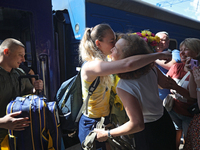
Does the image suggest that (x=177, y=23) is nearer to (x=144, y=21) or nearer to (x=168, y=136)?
(x=144, y=21)

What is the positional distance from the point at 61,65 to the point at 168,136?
10.1 ft

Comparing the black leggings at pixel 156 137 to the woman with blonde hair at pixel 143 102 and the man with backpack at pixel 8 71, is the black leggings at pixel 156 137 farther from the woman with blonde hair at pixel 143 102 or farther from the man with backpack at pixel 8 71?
the man with backpack at pixel 8 71

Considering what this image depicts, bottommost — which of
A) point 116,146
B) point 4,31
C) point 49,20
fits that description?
point 116,146

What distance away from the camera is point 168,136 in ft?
3.67

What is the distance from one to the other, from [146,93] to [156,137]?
0.32 metres

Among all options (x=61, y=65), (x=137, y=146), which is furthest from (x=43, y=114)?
(x=61, y=65)

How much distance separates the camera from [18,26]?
2502 millimetres

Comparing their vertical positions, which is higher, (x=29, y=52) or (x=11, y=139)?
(x=29, y=52)

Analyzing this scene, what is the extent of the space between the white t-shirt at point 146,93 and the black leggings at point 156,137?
5 cm

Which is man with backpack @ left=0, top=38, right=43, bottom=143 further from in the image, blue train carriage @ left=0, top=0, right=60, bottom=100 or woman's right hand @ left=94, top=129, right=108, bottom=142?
woman's right hand @ left=94, top=129, right=108, bottom=142

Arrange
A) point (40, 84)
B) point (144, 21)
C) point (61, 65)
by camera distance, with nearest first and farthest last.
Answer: point (40, 84), point (61, 65), point (144, 21)

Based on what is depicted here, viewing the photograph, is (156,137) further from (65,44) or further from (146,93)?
(65,44)

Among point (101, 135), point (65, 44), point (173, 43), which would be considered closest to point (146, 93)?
point (101, 135)

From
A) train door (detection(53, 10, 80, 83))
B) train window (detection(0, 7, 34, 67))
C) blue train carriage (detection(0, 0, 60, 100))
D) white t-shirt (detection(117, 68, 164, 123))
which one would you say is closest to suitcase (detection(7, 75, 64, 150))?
white t-shirt (detection(117, 68, 164, 123))
